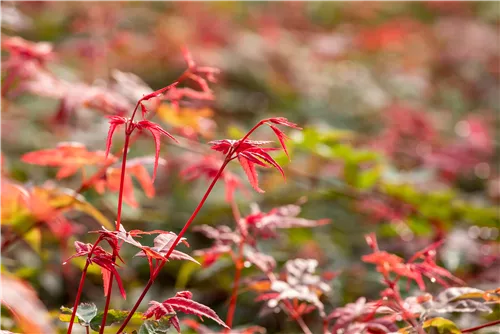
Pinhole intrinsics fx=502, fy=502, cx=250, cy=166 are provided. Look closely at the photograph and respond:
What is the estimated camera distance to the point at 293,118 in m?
3.05

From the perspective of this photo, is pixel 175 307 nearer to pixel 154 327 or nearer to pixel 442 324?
pixel 154 327

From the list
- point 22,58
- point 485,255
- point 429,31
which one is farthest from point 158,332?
point 429,31

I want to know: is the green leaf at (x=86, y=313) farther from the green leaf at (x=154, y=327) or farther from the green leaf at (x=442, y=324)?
the green leaf at (x=442, y=324)

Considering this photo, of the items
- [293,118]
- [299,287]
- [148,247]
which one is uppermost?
[148,247]

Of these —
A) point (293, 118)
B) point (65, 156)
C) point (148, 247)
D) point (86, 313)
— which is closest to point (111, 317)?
point (86, 313)

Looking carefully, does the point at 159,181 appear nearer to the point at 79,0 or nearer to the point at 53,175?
the point at 53,175

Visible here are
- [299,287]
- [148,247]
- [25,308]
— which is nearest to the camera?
[25,308]

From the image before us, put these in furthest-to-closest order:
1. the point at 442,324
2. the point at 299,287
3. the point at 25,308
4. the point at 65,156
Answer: the point at 65,156 < the point at 299,287 < the point at 442,324 < the point at 25,308

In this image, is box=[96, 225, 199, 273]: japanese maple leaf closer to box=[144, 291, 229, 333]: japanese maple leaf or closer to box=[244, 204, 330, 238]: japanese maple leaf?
box=[144, 291, 229, 333]: japanese maple leaf

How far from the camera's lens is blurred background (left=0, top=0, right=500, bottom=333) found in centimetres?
147

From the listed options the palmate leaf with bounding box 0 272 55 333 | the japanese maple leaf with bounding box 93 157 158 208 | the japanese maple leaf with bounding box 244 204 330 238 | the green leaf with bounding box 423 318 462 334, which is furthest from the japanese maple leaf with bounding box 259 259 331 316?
the palmate leaf with bounding box 0 272 55 333

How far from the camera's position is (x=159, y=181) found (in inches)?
89.4

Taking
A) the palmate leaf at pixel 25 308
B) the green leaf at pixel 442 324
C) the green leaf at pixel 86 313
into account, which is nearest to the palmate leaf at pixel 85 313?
the green leaf at pixel 86 313

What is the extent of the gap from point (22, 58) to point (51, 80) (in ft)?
0.39
